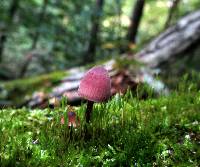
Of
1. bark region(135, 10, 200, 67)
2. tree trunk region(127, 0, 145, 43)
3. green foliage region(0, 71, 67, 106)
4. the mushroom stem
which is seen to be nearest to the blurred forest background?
tree trunk region(127, 0, 145, 43)

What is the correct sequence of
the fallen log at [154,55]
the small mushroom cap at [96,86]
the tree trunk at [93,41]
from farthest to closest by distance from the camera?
the tree trunk at [93,41] < the fallen log at [154,55] < the small mushroom cap at [96,86]

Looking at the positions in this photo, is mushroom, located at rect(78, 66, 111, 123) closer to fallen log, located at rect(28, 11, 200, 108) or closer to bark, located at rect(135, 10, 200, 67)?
fallen log, located at rect(28, 11, 200, 108)

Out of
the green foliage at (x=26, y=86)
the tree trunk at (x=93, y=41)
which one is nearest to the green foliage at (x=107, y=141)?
the green foliage at (x=26, y=86)

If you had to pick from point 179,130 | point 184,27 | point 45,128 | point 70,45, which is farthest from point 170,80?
point 70,45

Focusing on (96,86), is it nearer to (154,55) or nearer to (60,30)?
(154,55)

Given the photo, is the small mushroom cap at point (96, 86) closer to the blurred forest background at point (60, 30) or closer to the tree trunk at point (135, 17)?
the tree trunk at point (135, 17)

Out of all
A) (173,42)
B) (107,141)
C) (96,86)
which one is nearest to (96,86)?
(96,86)

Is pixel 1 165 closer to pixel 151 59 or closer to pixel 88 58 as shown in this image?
pixel 151 59
